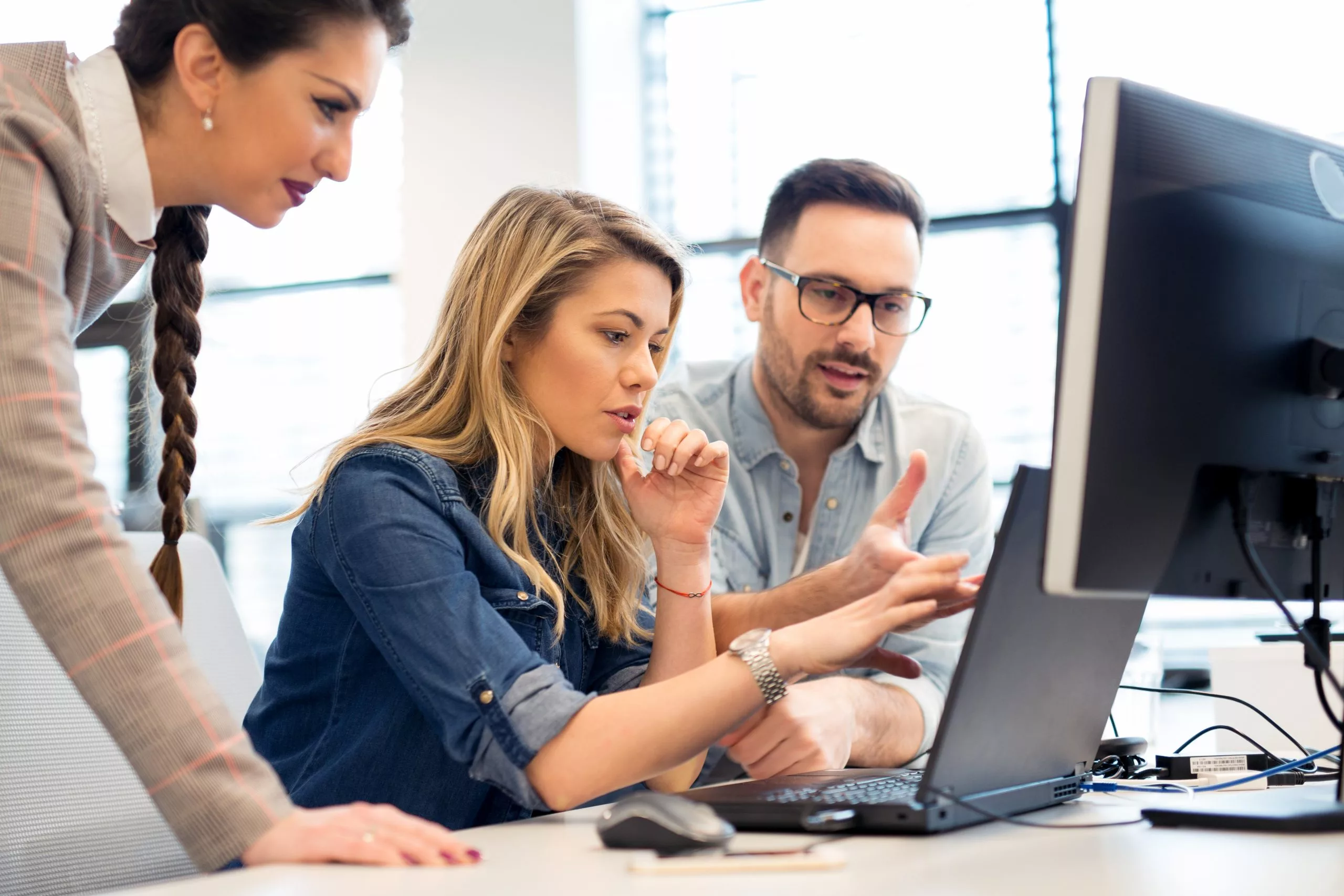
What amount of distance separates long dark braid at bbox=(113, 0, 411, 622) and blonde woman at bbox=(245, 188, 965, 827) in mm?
131

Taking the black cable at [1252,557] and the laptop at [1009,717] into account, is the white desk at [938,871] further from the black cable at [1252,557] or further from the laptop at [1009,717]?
the black cable at [1252,557]

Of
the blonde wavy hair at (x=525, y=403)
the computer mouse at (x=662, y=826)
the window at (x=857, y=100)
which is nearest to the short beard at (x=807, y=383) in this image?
the blonde wavy hair at (x=525, y=403)

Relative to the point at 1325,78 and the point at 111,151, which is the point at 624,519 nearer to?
the point at 111,151

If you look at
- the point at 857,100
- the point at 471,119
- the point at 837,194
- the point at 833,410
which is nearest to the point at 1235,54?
the point at 857,100

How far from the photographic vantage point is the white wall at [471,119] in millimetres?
3189

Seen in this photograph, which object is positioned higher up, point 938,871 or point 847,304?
point 847,304

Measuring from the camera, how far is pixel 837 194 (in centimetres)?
210

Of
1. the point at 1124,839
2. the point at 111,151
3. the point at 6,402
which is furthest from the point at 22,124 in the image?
the point at 1124,839

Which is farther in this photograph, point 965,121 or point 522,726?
point 965,121

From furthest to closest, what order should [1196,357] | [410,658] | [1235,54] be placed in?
[1235,54], [410,658], [1196,357]

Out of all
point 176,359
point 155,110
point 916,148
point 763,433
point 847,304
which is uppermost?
point 916,148

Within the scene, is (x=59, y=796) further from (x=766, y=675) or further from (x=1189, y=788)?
(x=1189, y=788)

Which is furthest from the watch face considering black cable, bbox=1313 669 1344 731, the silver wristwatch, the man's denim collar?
the man's denim collar

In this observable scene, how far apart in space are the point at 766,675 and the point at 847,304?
1133mm
